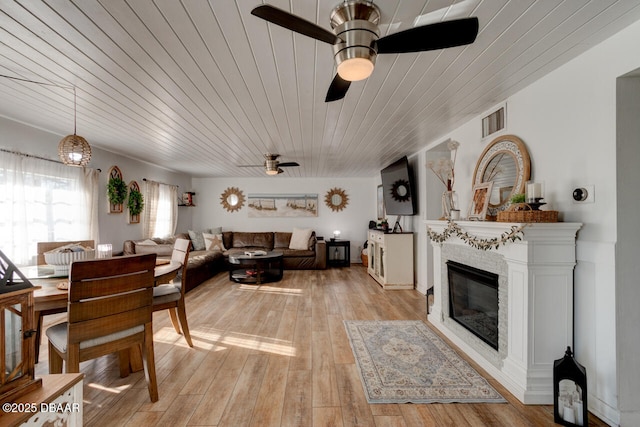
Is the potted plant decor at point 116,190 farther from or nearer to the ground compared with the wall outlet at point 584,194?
farther from the ground

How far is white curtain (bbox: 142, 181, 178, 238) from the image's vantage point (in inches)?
216

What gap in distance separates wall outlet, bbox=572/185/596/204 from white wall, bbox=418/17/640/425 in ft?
0.09

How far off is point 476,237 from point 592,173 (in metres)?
0.86

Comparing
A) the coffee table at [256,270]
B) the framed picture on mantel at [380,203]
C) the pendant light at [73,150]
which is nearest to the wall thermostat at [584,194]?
the pendant light at [73,150]

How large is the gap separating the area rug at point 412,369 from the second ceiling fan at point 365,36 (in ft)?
6.68

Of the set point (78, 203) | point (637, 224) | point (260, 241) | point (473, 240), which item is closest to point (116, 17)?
point (473, 240)

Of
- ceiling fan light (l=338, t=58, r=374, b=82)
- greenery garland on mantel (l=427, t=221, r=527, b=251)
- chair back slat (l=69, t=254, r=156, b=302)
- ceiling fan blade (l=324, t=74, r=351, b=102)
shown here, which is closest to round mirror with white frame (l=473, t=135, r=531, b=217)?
greenery garland on mantel (l=427, t=221, r=527, b=251)

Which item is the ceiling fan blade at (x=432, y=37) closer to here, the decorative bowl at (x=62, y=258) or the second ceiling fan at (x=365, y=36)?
the second ceiling fan at (x=365, y=36)

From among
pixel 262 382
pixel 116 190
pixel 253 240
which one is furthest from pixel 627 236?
pixel 253 240

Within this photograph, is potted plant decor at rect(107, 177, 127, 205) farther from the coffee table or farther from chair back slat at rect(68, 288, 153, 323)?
chair back slat at rect(68, 288, 153, 323)

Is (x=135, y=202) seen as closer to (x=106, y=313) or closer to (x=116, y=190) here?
(x=116, y=190)

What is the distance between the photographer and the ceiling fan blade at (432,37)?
3.98 feet

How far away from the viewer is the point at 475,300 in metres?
2.62

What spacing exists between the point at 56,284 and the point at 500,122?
376 centimetres
